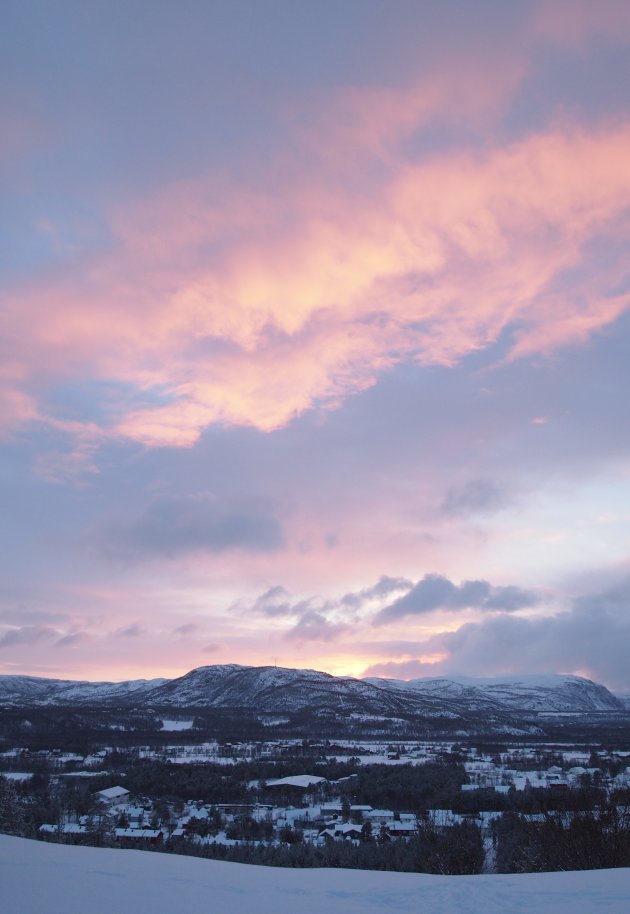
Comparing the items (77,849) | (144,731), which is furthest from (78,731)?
(77,849)

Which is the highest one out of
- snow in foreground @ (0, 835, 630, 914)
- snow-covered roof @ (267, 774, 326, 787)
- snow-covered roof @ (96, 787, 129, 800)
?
snow in foreground @ (0, 835, 630, 914)

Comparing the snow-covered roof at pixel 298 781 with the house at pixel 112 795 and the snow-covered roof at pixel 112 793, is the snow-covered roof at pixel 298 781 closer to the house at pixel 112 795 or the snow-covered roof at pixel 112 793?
the snow-covered roof at pixel 112 793

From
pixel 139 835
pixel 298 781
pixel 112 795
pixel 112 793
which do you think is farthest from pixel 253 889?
pixel 298 781

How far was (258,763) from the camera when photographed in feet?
372

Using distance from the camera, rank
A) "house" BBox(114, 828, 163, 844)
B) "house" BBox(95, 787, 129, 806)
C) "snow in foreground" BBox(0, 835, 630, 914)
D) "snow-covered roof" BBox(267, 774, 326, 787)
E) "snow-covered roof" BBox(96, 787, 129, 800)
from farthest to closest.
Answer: "snow-covered roof" BBox(267, 774, 326, 787) → "snow-covered roof" BBox(96, 787, 129, 800) → "house" BBox(95, 787, 129, 806) → "house" BBox(114, 828, 163, 844) → "snow in foreground" BBox(0, 835, 630, 914)

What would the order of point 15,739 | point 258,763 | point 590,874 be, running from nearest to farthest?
1. point 590,874
2. point 258,763
3. point 15,739

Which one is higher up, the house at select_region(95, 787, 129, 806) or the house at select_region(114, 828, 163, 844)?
the house at select_region(114, 828, 163, 844)

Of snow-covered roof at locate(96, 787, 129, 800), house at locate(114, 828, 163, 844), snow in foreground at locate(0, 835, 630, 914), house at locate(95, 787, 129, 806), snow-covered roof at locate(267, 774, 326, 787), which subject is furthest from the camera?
snow-covered roof at locate(267, 774, 326, 787)

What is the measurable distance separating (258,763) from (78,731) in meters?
88.2

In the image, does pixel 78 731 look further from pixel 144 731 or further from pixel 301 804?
pixel 301 804

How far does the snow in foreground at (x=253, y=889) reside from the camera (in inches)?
321

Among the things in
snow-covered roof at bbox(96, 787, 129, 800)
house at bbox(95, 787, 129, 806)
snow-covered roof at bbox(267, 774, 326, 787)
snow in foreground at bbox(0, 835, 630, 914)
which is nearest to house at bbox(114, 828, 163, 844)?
house at bbox(95, 787, 129, 806)

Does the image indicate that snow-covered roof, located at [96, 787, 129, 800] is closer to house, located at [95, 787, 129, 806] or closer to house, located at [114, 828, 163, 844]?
house, located at [95, 787, 129, 806]

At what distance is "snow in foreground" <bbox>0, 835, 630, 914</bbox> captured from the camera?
8.16 m
